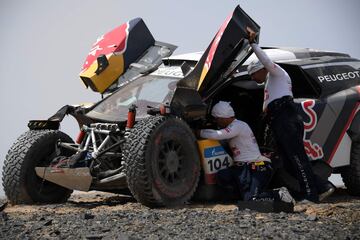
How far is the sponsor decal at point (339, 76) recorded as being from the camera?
9078 millimetres

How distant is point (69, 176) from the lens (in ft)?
25.6

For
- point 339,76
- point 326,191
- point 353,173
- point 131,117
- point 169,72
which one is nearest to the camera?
point 131,117

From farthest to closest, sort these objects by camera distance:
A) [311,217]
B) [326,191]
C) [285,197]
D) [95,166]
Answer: [326,191], [95,166], [285,197], [311,217]

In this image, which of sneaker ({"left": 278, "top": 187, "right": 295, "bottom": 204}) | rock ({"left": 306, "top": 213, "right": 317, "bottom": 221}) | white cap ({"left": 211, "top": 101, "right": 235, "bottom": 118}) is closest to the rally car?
white cap ({"left": 211, "top": 101, "right": 235, "bottom": 118})

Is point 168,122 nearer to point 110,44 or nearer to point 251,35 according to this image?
point 251,35

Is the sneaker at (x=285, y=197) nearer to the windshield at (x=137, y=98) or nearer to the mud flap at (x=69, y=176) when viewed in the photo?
the windshield at (x=137, y=98)

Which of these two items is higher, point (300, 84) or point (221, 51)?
point (221, 51)

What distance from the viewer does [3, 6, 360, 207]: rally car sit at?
7.47m

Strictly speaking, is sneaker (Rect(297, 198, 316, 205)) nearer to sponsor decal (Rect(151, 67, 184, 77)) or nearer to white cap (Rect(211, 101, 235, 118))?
white cap (Rect(211, 101, 235, 118))

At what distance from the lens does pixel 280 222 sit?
231 inches

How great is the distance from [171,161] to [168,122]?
0.40 metres

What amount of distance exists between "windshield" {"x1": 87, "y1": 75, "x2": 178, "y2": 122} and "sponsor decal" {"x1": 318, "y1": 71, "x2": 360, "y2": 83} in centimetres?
191

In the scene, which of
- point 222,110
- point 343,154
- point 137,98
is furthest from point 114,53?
point 343,154

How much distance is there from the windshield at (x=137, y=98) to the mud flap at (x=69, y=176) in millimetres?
791
